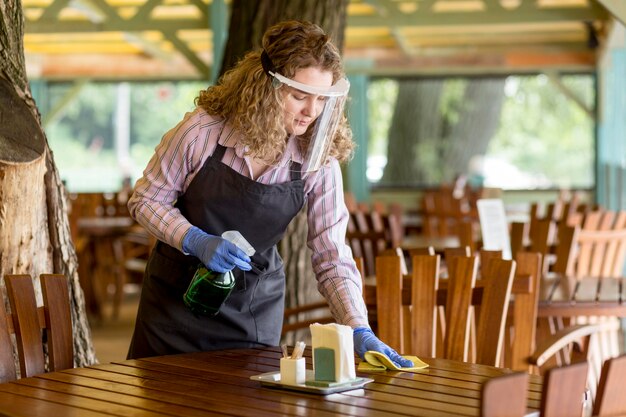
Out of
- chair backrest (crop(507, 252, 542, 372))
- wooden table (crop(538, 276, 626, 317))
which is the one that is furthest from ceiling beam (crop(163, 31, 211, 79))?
chair backrest (crop(507, 252, 542, 372))

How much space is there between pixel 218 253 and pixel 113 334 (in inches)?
250

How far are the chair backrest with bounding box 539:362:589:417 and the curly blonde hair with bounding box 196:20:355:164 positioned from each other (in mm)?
1253

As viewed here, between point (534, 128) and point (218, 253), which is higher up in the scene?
point (534, 128)

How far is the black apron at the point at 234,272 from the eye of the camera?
108 inches

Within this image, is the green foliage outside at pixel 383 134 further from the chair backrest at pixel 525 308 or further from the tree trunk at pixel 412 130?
the chair backrest at pixel 525 308

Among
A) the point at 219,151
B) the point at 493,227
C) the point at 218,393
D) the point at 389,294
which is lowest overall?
the point at 218,393

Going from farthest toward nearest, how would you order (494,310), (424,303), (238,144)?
(424,303)
(494,310)
(238,144)

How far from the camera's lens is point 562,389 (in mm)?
1565

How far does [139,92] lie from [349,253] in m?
20.6

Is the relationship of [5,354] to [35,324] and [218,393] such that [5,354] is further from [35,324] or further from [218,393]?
[218,393]

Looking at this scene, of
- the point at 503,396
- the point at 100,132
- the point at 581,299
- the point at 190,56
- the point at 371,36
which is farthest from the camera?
the point at 100,132

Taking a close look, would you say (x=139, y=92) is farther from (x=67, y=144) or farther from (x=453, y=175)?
(x=453, y=175)

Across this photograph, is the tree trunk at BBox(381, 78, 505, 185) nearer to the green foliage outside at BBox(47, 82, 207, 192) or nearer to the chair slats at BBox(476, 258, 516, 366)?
the green foliage outside at BBox(47, 82, 207, 192)

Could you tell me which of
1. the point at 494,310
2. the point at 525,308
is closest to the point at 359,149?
the point at 525,308
